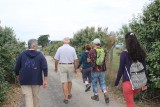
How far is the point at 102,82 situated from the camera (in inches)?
439

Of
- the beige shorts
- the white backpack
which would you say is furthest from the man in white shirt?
the white backpack

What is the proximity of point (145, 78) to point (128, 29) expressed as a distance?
203 inches

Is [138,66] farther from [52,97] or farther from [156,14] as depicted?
[52,97]

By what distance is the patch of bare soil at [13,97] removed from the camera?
11.0 metres

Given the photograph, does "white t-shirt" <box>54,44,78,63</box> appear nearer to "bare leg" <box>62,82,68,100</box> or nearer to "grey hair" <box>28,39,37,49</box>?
"bare leg" <box>62,82,68,100</box>

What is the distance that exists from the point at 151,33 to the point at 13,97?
519 centimetres

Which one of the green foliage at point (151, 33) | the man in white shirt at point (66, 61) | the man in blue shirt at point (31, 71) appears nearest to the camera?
the man in blue shirt at point (31, 71)

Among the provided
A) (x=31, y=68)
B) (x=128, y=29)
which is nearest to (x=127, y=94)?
(x=31, y=68)

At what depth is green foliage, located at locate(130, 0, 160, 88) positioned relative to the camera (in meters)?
10.2

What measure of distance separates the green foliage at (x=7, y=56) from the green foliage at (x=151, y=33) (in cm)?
443

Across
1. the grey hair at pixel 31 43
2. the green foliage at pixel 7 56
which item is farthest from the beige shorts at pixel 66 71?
the grey hair at pixel 31 43

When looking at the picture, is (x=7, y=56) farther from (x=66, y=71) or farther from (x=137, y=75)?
(x=137, y=75)

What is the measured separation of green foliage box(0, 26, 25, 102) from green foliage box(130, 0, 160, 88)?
443cm

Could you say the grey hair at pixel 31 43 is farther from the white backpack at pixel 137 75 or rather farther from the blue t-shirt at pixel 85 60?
the blue t-shirt at pixel 85 60
